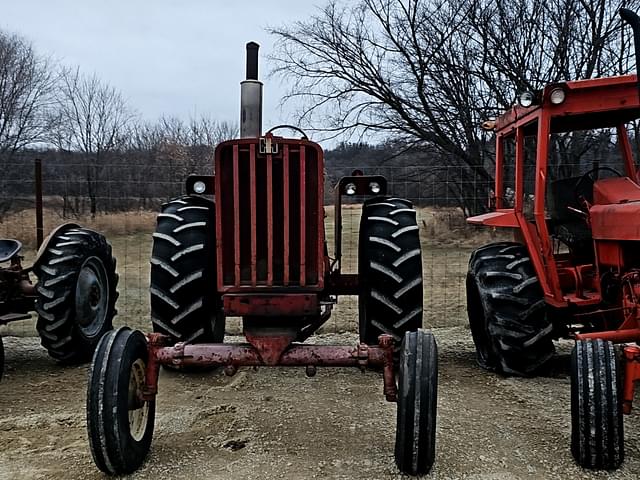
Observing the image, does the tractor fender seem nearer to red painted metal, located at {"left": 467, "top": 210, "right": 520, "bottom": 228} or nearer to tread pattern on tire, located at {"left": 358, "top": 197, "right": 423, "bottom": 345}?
tread pattern on tire, located at {"left": 358, "top": 197, "right": 423, "bottom": 345}

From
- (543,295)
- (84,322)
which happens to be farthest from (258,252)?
(84,322)

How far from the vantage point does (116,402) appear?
2977mm

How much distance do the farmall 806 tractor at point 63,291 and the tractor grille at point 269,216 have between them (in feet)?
6.89

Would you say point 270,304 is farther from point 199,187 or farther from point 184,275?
point 199,187

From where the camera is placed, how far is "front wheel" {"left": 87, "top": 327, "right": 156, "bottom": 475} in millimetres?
2961

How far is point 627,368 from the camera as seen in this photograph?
10.5 feet

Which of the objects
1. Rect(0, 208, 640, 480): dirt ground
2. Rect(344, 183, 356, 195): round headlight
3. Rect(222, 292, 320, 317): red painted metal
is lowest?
Rect(0, 208, 640, 480): dirt ground

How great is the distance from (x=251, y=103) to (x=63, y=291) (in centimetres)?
221

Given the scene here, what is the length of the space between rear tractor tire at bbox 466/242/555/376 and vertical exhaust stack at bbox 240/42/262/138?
201 centimetres

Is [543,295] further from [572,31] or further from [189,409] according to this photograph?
[572,31]

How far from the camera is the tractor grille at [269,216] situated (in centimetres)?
348

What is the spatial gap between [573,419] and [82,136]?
1000 inches

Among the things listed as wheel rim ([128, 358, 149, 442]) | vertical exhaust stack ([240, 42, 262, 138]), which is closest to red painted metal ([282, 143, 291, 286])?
vertical exhaust stack ([240, 42, 262, 138])

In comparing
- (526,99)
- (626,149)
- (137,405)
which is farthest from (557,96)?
(137,405)
